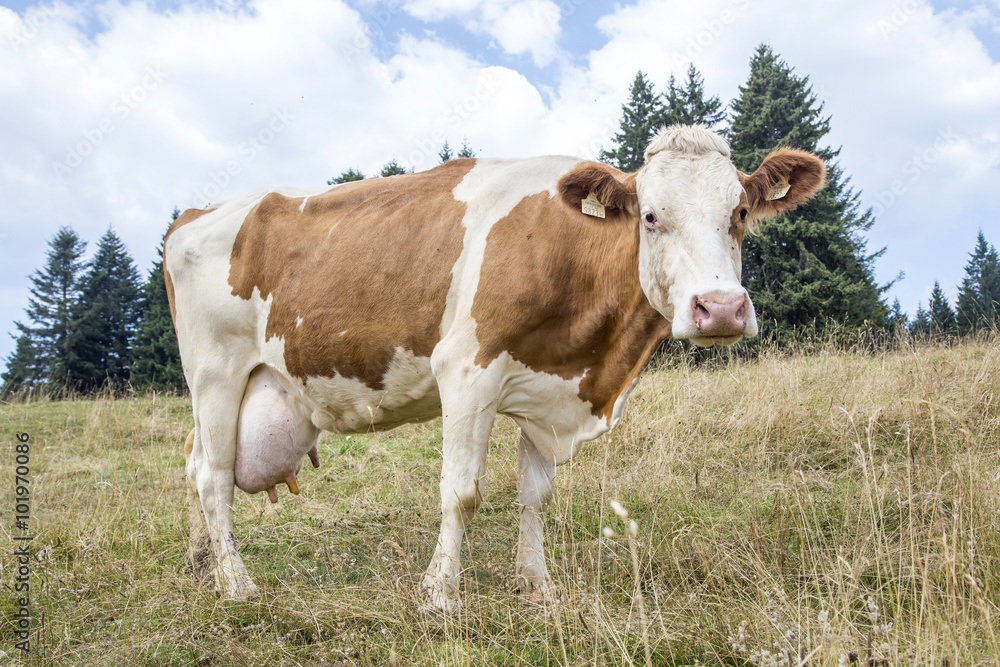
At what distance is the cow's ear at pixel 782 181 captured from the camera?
142 inches

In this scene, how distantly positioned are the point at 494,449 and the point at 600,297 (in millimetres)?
3514

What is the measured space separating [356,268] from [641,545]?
7.41 ft

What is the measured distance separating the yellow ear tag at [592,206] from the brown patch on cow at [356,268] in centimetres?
73

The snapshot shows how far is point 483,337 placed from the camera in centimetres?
324

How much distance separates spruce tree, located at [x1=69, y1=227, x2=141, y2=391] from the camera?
4053 cm

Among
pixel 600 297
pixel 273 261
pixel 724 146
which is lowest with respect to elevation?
pixel 600 297

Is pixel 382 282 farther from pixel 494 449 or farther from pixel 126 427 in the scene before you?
pixel 126 427


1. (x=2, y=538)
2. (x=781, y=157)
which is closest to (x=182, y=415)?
(x=2, y=538)

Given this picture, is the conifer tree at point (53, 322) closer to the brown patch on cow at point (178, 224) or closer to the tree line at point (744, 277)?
the tree line at point (744, 277)

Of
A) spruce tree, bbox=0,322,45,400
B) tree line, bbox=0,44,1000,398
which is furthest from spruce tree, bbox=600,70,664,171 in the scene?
spruce tree, bbox=0,322,45,400

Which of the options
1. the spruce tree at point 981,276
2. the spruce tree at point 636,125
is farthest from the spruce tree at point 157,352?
the spruce tree at point 981,276

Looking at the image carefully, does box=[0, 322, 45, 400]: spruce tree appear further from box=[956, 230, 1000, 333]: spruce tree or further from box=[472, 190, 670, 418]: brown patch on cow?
box=[956, 230, 1000, 333]: spruce tree

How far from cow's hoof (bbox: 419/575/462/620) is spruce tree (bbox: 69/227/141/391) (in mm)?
41900

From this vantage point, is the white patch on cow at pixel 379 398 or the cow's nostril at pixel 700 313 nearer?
the cow's nostril at pixel 700 313
